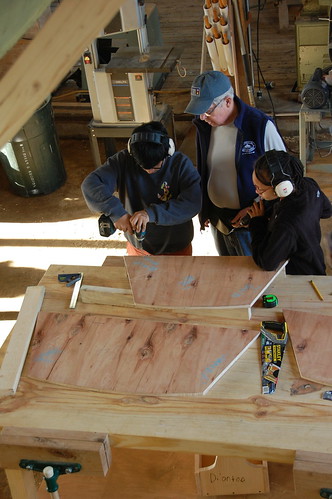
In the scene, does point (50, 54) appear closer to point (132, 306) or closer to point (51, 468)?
point (51, 468)

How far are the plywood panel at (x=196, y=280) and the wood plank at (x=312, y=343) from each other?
0.57ft

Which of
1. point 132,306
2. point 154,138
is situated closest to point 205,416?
point 132,306

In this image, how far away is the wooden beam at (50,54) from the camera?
909mm

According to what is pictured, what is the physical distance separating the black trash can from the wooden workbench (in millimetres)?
3377

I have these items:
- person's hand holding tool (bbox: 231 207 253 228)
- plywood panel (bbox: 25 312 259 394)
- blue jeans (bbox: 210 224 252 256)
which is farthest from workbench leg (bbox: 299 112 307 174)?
plywood panel (bbox: 25 312 259 394)

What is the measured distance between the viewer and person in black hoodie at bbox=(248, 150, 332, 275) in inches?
87.5

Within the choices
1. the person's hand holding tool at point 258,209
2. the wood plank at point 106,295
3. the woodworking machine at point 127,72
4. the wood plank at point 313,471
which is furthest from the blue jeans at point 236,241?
the woodworking machine at point 127,72

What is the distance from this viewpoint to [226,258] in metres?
2.42

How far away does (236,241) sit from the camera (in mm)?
3002

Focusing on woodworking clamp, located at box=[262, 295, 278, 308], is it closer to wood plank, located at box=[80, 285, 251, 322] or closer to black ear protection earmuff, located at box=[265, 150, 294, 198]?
wood plank, located at box=[80, 285, 251, 322]

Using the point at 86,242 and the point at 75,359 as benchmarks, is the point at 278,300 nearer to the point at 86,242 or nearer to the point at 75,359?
the point at 75,359

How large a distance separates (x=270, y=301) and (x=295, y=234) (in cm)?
27

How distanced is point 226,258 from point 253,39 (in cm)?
530

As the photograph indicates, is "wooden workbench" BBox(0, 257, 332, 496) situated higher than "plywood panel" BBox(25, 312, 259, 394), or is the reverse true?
"plywood panel" BBox(25, 312, 259, 394)
